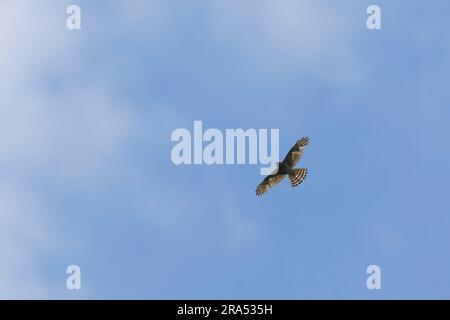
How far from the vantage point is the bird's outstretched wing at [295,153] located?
68.3 m

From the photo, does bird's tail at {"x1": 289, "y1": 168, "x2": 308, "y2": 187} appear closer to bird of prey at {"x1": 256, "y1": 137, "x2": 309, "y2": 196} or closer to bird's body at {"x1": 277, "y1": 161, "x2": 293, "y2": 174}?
bird of prey at {"x1": 256, "y1": 137, "x2": 309, "y2": 196}

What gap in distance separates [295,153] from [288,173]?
1884 millimetres

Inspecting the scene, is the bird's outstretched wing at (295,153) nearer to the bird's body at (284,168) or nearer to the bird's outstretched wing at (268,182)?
the bird's body at (284,168)

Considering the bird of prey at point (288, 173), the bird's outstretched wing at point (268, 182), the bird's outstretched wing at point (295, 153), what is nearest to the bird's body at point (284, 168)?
the bird of prey at point (288, 173)

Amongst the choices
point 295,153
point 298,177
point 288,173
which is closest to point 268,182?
point 288,173

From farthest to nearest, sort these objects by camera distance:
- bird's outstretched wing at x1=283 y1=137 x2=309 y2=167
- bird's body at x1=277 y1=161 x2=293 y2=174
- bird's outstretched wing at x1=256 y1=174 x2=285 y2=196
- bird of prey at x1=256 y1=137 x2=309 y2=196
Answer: bird's outstretched wing at x1=256 y1=174 x2=285 y2=196 → bird's body at x1=277 y1=161 x2=293 y2=174 → bird of prey at x1=256 y1=137 x2=309 y2=196 → bird's outstretched wing at x1=283 y1=137 x2=309 y2=167

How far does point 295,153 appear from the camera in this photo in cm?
6862

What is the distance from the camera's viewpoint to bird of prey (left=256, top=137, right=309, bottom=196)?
2709 inches

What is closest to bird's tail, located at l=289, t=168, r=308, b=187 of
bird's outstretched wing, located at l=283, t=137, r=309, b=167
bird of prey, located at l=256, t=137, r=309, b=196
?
bird of prey, located at l=256, t=137, r=309, b=196

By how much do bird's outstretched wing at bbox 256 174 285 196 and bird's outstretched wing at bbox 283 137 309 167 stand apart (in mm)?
1160

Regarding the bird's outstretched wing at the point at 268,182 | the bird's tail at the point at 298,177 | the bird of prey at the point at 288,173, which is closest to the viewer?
the bird of prey at the point at 288,173
